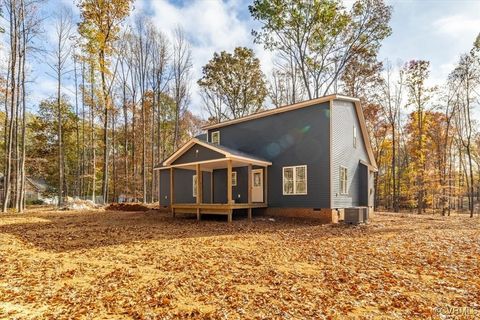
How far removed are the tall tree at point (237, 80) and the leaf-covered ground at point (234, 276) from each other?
68.3ft

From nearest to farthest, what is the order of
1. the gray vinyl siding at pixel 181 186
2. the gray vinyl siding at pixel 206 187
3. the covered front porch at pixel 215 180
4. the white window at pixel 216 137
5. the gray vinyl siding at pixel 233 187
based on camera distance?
the covered front porch at pixel 215 180, the gray vinyl siding at pixel 233 187, the gray vinyl siding at pixel 206 187, the white window at pixel 216 137, the gray vinyl siding at pixel 181 186

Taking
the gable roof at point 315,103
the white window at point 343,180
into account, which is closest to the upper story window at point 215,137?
the gable roof at point 315,103

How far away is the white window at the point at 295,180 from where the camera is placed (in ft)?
44.7

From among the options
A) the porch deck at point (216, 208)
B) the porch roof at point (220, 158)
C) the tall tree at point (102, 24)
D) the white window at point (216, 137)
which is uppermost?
the tall tree at point (102, 24)

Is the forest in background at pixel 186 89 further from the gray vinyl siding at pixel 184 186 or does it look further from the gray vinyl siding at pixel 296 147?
the gray vinyl siding at pixel 296 147

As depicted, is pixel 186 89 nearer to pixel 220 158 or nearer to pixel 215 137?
pixel 215 137

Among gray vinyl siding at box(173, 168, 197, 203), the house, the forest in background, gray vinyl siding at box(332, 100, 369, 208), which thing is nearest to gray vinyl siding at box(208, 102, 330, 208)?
the house

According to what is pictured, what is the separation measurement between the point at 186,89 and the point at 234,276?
28291mm

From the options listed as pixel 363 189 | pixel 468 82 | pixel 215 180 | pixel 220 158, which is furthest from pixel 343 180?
pixel 468 82

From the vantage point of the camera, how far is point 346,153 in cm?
1467

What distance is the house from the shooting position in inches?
513

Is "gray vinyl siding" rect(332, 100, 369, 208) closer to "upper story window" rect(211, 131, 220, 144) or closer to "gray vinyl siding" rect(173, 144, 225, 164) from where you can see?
"gray vinyl siding" rect(173, 144, 225, 164)

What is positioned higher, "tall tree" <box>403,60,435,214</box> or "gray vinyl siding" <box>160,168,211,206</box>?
"tall tree" <box>403,60,435,214</box>

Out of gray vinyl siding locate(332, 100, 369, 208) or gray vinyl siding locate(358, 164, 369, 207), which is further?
gray vinyl siding locate(358, 164, 369, 207)
